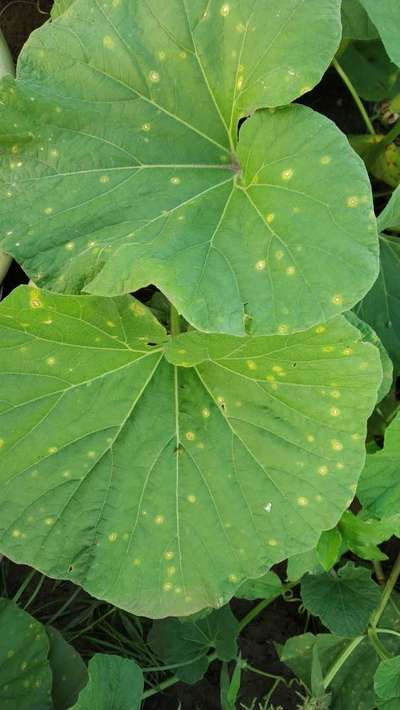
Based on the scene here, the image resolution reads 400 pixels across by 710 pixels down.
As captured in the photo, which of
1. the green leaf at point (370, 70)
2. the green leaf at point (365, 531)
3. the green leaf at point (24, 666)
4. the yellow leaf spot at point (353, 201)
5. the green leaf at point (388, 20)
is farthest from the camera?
the green leaf at point (370, 70)

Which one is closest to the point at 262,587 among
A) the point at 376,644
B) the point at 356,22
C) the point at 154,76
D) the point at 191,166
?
the point at 376,644

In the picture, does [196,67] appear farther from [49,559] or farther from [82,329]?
[49,559]

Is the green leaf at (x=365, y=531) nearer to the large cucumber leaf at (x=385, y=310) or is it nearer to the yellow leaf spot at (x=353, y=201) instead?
the large cucumber leaf at (x=385, y=310)

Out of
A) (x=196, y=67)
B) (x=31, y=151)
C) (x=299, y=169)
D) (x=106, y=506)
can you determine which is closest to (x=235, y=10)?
(x=196, y=67)

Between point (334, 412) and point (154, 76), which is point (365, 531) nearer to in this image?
point (334, 412)

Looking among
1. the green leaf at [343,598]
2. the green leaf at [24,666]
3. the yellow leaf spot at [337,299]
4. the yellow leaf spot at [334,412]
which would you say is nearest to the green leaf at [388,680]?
the green leaf at [343,598]

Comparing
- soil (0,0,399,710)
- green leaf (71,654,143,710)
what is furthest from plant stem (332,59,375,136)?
green leaf (71,654,143,710)
